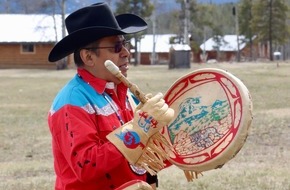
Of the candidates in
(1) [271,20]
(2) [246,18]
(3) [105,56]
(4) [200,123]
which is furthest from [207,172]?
(2) [246,18]

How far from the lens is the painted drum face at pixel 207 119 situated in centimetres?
337

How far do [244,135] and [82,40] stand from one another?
848 mm

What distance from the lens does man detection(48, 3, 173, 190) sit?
310 centimetres

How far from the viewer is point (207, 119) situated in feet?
12.0

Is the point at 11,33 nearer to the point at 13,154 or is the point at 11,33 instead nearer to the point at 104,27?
the point at 13,154

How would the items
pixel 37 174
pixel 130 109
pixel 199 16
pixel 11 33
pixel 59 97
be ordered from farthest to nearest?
1. pixel 199 16
2. pixel 11 33
3. pixel 37 174
4. pixel 130 109
5. pixel 59 97

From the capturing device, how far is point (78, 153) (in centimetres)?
314

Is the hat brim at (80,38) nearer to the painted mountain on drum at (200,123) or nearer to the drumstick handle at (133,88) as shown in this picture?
the drumstick handle at (133,88)

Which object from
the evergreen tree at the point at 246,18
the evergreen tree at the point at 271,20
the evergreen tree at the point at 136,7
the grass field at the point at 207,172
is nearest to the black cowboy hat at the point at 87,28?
the grass field at the point at 207,172

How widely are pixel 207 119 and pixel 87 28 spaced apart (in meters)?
0.78

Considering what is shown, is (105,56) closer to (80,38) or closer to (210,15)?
(80,38)

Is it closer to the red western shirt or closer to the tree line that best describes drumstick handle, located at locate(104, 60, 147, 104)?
the red western shirt

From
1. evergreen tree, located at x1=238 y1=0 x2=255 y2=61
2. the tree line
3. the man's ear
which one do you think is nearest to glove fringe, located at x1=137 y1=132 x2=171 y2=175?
the man's ear

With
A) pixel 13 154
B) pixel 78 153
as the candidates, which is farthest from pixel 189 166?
pixel 13 154
